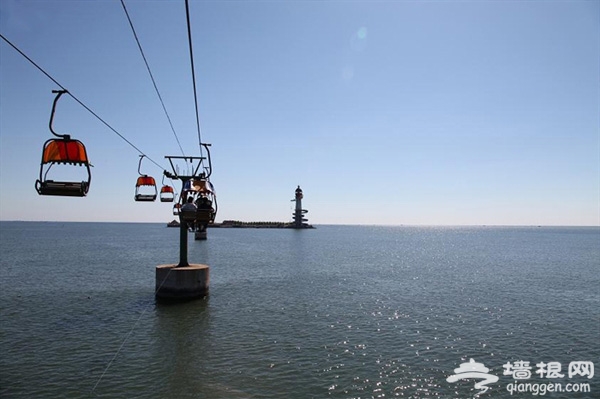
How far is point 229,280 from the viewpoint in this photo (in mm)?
36906

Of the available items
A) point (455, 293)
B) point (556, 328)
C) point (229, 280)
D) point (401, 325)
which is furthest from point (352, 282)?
point (556, 328)

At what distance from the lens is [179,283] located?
25.4 m

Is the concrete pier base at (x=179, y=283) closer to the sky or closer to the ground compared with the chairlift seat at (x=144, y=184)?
closer to the ground

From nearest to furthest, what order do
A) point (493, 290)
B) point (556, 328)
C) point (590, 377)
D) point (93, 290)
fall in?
1. point (590, 377)
2. point (556, 328)
3. point (93, 290)
4. point (493, 290)

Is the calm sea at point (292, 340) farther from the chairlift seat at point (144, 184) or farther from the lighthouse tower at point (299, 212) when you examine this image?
the lighthouse tower at point (299, 212)

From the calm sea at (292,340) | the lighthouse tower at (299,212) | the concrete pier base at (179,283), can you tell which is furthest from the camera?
the lighthouse tower at (299,212)

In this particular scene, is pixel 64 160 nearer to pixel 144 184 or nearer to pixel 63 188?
pixel 63 188

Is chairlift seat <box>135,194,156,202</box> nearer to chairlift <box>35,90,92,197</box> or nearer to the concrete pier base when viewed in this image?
the concrete pier base

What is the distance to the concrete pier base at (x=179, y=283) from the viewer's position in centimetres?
2541

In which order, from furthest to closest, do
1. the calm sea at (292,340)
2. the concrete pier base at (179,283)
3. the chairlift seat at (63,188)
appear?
the concrete pier base at (179,283), the calm sea at (292,340), the chairlift seat at (63,188)

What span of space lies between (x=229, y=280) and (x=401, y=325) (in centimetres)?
2034

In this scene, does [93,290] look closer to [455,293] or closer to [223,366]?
[223,366]

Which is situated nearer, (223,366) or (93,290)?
(223,366)

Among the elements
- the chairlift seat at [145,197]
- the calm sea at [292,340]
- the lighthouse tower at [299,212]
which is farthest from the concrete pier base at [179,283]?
the lighthouse tower at [299,212]
